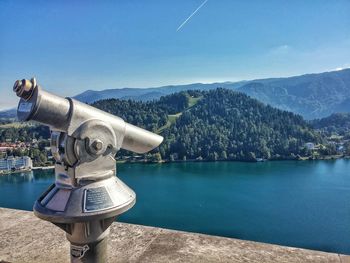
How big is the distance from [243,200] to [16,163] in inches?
1448

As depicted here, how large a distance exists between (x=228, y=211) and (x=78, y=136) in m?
29.9

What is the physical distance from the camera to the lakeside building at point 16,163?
1989 inches

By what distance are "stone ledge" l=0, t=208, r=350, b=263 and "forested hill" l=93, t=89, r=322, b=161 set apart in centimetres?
5123

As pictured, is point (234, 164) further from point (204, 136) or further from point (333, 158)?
point (333, 158)

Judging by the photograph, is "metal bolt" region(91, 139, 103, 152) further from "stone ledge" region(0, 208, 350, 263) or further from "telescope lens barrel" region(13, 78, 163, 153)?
"stone ledge" region(0, 208, 350, 263)

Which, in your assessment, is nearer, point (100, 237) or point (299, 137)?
point (100, 237)

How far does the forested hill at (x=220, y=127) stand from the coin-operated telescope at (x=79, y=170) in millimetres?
52231

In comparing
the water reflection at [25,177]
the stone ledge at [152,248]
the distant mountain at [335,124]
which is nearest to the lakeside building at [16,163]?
the water reflection at [25,177]

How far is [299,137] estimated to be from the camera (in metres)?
68.6

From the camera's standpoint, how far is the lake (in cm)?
2478

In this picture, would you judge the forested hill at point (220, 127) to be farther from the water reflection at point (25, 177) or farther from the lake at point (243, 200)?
the water reflection at point (25, 177)

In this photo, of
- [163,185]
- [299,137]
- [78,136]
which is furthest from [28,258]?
[299,137]

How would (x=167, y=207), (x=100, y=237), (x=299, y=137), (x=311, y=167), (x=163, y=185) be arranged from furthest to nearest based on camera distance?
1. (x=299, y=137)
2. (x=311, y=167)
3. (x=163, y=185)
4. (x=167, y=207)
5. (x=100, y=237)

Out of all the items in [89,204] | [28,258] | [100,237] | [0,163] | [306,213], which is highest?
[89,204]
